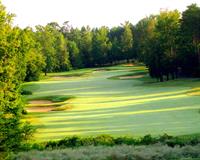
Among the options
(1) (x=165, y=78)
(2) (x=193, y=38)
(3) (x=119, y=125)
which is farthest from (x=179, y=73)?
(3) (x=119, y=125)

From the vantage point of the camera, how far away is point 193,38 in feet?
243

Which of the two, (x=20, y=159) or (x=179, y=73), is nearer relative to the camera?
(x=20, y=159)

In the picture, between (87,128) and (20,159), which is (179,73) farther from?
(20,159)

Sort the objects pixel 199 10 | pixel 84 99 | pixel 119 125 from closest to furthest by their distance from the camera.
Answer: pixel 119 125 < pixel 84 99 < pixel 199 10

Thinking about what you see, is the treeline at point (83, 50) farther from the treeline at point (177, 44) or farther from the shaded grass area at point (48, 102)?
the shaded grass area at point (48, 102)

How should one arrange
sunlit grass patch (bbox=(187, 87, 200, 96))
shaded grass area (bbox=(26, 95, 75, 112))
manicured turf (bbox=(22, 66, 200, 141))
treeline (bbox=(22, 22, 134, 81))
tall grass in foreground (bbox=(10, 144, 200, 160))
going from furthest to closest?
treeline (bbox=(22, 22, 134, 81)) → sunlit grass patch (bbox=(187, 87, 200, 96)) → shaded grass area (bbox=(26, 95, 75, 112)) → manicured turf (bbox=(22, 66, 200, 141)) → tall grass in foreground (bbox=(10, 144, 200, 160))

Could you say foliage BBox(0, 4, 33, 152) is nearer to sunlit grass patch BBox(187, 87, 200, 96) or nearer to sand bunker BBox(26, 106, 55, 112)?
sand bunker BBox(26, 106, 55, 112)

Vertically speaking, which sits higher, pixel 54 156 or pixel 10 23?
pixel 10 23

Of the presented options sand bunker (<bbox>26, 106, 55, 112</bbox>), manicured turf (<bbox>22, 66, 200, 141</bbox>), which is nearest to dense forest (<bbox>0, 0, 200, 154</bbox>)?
manicured turf (<bbox>22, 66, 200, 141</bbox>)

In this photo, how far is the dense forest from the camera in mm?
19844

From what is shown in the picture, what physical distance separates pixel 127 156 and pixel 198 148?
3.12 metres

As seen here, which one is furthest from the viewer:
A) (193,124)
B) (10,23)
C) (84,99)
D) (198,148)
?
(84,99)

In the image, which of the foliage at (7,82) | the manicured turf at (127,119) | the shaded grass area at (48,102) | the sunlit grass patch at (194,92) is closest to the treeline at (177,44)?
the sunlit grass patch at (194,92)

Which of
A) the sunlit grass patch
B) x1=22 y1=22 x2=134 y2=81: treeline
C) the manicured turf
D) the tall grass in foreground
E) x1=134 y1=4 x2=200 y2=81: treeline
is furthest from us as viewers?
x1=22 y1=22 x2=134 y2=81: treeline
